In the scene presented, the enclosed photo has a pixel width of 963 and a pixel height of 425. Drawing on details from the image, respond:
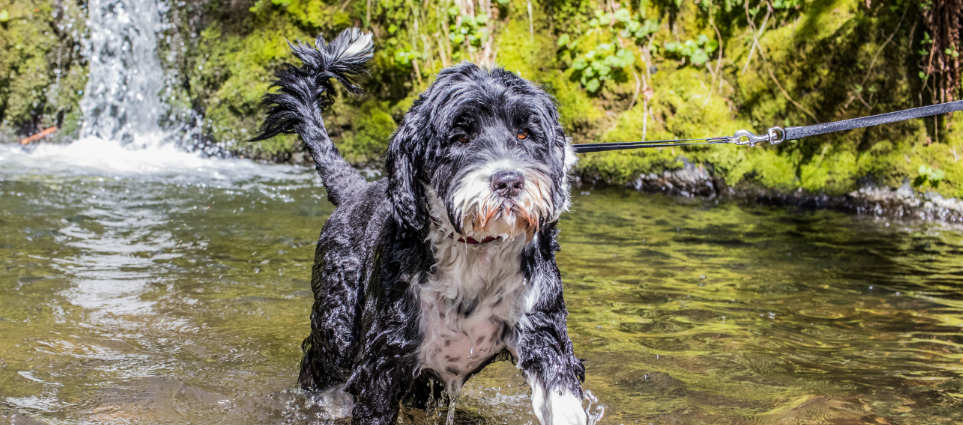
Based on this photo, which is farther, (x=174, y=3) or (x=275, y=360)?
(x=174, y=3)

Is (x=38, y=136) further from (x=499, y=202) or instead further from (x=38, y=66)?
(x=499, y=202)

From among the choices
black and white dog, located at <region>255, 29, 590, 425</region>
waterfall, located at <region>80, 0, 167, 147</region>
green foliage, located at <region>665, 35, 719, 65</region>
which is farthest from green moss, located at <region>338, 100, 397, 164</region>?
black and white dog, located at <region>255, 29, 590, 425</region>

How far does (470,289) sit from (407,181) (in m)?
0.42

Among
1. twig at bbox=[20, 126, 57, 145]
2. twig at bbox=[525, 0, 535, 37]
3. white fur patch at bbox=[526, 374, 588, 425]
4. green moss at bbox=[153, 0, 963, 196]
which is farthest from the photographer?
twig at bbox=[20, 126, 57, 145]

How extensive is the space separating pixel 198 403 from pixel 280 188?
586 centimetres

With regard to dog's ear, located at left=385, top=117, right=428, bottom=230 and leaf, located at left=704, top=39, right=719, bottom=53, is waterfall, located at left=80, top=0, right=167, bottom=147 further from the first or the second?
dog's ear, located at left=385, top=117, right=428, bottom=230

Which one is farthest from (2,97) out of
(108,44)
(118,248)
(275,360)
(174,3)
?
(275,360)

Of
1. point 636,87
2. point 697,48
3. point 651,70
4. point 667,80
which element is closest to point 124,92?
point 636,87

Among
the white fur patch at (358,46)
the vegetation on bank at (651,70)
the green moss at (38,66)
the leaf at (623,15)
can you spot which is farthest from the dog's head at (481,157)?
the green moss at (38,66)

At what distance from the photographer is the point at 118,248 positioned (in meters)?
6.25

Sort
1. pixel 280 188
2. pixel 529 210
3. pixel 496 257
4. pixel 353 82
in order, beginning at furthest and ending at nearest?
pixel 280 188, pixel 353 82, pixel 496 257, pixel 529 210

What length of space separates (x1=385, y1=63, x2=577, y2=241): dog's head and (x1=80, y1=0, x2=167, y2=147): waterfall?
404 inches

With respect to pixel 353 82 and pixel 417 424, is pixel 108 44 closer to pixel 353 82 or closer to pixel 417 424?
pixel 353 82

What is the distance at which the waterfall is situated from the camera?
38.2ft
